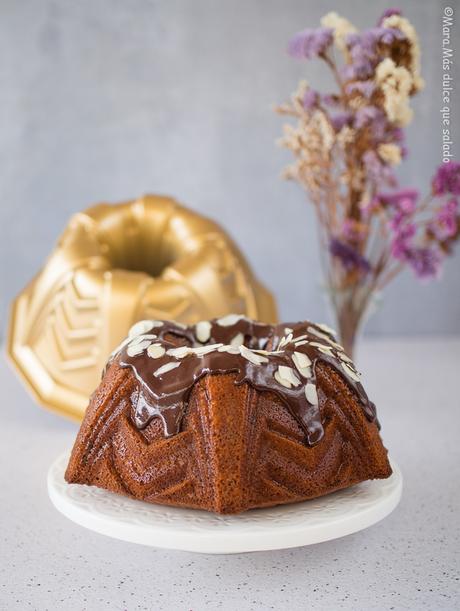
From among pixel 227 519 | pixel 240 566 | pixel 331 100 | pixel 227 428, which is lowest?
pixel 240 566

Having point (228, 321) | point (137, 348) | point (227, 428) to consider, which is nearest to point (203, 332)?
point (228, 321)

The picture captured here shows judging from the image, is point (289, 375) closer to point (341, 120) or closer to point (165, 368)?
point (165, 368)

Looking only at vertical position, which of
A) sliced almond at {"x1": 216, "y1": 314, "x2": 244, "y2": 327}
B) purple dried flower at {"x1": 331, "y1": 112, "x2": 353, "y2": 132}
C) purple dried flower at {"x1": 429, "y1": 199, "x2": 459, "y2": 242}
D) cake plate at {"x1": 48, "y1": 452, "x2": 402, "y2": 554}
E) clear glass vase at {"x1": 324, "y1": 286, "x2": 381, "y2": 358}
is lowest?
cake plate at {"x1": 48, "y1": 452, "x2": 402, "y2": 554}

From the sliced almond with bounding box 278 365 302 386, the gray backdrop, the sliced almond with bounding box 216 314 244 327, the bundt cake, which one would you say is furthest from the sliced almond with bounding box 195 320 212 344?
the gray backdrop

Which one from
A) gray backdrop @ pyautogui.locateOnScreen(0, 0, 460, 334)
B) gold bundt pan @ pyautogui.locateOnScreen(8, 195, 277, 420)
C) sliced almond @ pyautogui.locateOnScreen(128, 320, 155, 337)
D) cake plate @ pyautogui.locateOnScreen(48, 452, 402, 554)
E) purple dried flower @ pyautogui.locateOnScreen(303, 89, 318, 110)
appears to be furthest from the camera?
gray backdrop @ pyautogui.locateOnScreen(0, 0, 460, 334)

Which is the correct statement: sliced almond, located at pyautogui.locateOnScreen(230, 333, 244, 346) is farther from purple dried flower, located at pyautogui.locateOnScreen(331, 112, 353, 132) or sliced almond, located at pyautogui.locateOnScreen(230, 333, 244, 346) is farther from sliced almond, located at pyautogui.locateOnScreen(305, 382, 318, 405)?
purple dried flower, located at pyautogui.locateOnScreen(331, 112, 353, 132)

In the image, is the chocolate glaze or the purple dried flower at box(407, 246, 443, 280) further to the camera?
the purple dried flower at box(407, 246, 443, 280)
